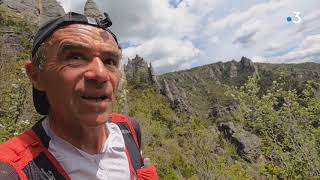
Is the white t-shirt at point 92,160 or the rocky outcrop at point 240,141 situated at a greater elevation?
the white t-shirt at point 92,160

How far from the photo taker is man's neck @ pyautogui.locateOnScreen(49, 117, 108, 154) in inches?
65.4

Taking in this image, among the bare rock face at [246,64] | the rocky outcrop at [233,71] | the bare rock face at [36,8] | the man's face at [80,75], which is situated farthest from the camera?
the rocky outcrop at [233,71]

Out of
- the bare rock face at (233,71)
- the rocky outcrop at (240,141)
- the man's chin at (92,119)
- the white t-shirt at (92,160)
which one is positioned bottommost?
the rocky outcrop at (240,141)

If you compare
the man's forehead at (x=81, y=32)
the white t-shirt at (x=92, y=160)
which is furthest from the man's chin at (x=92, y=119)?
the man's forehead at (x=81, y=32)

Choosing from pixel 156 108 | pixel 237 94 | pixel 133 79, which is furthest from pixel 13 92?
pixel 133 79

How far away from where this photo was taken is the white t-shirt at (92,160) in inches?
62.6

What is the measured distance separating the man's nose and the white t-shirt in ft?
1.00

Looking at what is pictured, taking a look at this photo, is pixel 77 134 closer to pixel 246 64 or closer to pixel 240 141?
pixel 240 141

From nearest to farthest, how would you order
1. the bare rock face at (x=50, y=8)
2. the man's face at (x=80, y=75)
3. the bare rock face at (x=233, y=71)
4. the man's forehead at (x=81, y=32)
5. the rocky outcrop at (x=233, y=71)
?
the man's face at (x=80, y=75)
the man's forehead at (x=81, y=32)
the bare rock face at (x=50, y=8)
the bare rock face at (x=233, y=71)
the rocky outcrop at (x=233, y=71)

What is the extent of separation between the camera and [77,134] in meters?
1.67

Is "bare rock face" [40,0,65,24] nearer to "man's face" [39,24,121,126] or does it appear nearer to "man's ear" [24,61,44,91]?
"man's ear" [24,61,44,91]

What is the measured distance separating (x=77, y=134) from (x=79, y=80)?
0.82 feet

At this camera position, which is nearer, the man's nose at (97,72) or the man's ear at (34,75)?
the man's nose at (97,72)

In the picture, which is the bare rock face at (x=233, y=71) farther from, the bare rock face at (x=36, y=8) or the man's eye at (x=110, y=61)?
the man's eye at (x=110, y=61)
